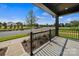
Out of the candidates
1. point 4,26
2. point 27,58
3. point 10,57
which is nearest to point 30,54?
point 27,58

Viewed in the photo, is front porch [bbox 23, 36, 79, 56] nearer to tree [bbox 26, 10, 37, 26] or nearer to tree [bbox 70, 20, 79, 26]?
tree [bbox 26, 10, 37, 26]

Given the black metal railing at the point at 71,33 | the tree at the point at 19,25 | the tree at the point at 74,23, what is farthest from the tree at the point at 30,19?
the black metal railing at the point at 71,33

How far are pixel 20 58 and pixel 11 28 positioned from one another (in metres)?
1.83

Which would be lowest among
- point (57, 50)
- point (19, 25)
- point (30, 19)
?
point (57, 50)

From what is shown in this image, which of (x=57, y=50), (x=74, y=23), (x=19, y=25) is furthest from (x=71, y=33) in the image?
(x=57, y=50)

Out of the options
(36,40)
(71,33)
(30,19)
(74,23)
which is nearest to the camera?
(36,40)

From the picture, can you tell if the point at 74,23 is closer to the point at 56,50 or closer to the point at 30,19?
the point at 30,19

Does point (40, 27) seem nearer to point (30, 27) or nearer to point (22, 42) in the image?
point (30, 27)

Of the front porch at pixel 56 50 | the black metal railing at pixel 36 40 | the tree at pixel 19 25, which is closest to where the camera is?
the black metal railing at pixel 36 40

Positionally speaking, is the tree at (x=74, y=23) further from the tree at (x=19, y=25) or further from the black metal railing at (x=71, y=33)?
the tree at (x=19, y=25)

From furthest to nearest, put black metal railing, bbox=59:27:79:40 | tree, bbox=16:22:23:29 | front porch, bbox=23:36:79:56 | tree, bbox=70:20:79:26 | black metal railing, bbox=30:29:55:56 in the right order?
black metal railing, bbox=59:27:79:40
tree, bbox=70:20:79:26
tree, bbox=16:22:23:29
front porch, bbox=23:36:79:56
black metal railing, bbox=30:29:55:56

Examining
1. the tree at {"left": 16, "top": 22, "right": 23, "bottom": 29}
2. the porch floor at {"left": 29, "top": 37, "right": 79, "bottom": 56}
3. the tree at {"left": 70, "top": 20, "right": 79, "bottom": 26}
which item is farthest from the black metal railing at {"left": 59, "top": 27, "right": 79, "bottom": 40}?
the tree at {"left": 16, "top": 22, "right": 23, "bottom": 29}

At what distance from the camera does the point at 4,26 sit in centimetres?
529

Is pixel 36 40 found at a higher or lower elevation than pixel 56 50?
higher
